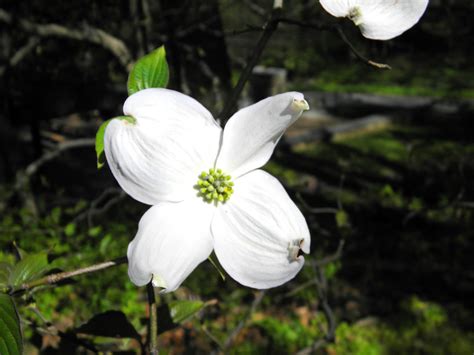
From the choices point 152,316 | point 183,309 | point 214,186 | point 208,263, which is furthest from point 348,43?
point 208,263

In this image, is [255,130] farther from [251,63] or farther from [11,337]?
[11,337]

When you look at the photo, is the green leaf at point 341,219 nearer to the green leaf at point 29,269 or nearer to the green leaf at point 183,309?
the green leaf at point 183,309

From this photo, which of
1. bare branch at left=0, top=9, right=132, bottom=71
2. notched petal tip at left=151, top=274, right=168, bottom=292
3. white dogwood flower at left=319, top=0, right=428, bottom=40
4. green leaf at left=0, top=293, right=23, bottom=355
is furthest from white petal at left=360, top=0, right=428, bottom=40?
bare branch at left=0, top=9, right=132, bottom=71

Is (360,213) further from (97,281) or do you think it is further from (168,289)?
(168,289)

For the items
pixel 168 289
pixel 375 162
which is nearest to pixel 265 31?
pixel 168 289

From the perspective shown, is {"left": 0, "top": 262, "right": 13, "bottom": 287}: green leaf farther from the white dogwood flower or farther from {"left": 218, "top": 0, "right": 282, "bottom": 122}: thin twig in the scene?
the white dogwood flower
